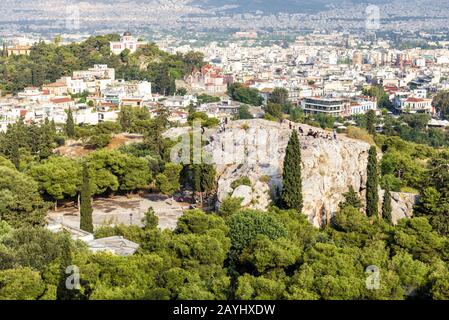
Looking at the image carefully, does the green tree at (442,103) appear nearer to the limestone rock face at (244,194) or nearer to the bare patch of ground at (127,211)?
the bare patch of ground at (127,211)

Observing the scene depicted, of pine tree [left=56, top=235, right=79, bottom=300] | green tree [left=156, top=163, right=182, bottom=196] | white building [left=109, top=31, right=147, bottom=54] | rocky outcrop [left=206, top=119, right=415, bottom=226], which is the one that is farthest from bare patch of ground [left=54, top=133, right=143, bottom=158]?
white building [left=109, top=31, right=147, bottom=54]

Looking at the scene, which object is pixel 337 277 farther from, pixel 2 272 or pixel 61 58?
pixel 61 58

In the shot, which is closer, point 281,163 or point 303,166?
point 303,166

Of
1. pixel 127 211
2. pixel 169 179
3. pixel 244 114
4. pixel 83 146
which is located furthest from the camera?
pixel 244 114

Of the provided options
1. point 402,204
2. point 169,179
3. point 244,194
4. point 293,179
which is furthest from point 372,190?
point 169,179

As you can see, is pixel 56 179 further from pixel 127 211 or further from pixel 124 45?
pixel 124 45

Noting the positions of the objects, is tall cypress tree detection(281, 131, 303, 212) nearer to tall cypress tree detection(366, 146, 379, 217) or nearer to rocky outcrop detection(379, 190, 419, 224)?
tall cypress tree detection(366, 146, 379, 217)

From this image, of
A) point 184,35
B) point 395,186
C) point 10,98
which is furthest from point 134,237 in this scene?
point 184,35
